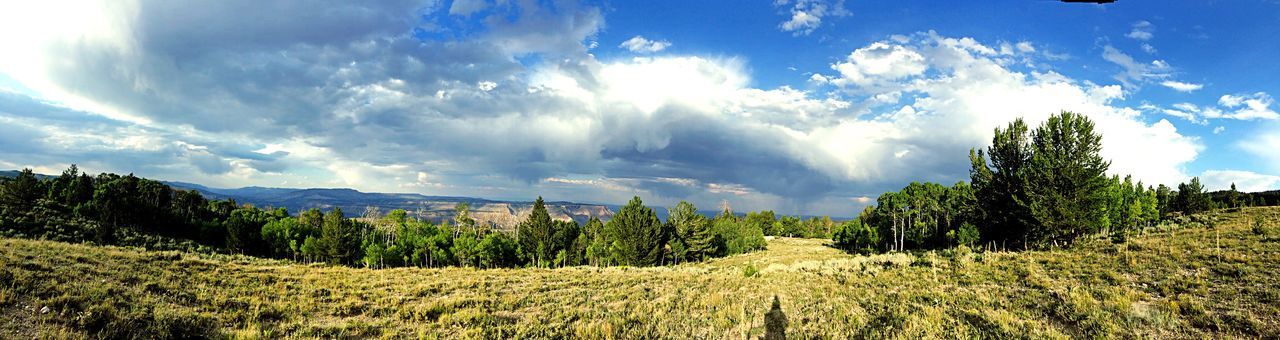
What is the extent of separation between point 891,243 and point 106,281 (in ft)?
309

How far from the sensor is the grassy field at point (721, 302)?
397 inches

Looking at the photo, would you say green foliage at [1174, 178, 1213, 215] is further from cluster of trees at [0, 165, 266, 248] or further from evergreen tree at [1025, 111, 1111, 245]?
cluster of trees at [0, 165, 266, 248]

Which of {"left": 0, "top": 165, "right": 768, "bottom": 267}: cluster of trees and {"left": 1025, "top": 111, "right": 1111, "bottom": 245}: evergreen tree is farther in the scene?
{"left": 0, "top": 165, "right": 768, "bottom": 267}: cluster of trees

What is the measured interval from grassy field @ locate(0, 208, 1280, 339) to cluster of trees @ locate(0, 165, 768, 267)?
4019 cm

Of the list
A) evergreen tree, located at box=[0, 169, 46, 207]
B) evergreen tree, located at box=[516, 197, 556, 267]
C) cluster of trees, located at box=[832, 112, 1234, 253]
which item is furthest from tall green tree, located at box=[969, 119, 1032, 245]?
evergreen tree, located at box=[0, 169, 46, 207]

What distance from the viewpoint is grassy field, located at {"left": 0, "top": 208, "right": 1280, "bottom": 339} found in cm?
1008

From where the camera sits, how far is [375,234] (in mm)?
87875

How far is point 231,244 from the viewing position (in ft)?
235

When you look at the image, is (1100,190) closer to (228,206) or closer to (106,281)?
(106,281)

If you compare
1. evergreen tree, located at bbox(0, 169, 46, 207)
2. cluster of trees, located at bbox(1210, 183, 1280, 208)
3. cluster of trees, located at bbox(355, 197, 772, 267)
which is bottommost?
cluster of trees, located at bbox(355, 197, 772, 267)

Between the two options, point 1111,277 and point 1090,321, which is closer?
point 1090,321

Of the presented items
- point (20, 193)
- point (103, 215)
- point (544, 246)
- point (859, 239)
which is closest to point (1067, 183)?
point (859, 239)

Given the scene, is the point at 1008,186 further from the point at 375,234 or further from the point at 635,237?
the point at 375,234

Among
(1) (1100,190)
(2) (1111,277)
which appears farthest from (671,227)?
(2) (1111,277)
